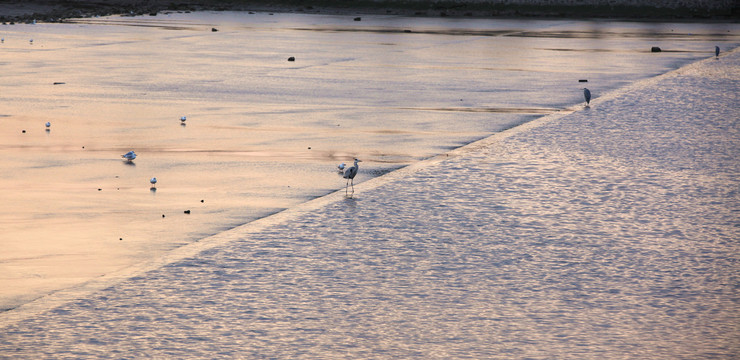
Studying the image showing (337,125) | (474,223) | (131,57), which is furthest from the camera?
(131,57)

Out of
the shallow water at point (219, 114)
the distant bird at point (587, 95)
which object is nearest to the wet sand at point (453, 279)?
the shallow water at point (219, 114)

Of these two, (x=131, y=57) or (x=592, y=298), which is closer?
(x=592, y=298)

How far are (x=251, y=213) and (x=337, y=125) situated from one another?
4.77 m

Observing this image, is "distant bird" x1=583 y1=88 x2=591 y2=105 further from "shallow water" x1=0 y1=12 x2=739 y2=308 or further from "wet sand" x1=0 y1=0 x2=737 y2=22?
"wet sand" x1=0 y1=0 x2=737 y2=22

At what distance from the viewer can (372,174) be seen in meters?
9.70

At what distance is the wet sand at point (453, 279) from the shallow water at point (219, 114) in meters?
0.54

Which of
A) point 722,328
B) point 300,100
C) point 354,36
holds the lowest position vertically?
point 722,328

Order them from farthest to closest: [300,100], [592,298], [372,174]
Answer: [300,100]
[372,174]
[592,298]

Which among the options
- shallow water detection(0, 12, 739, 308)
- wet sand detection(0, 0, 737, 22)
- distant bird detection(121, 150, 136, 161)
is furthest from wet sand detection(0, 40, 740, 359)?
wet sand detection(0, 0, 737, 22)

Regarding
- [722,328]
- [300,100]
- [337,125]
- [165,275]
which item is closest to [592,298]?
[722,328]

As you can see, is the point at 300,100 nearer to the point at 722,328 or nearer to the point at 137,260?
the point at 137,260

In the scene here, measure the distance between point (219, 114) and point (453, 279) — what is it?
759 cm

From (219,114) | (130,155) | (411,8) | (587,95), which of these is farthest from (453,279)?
(411,8)

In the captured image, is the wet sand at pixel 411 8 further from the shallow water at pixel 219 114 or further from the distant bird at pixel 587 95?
the distant bird at pixel 587 95
